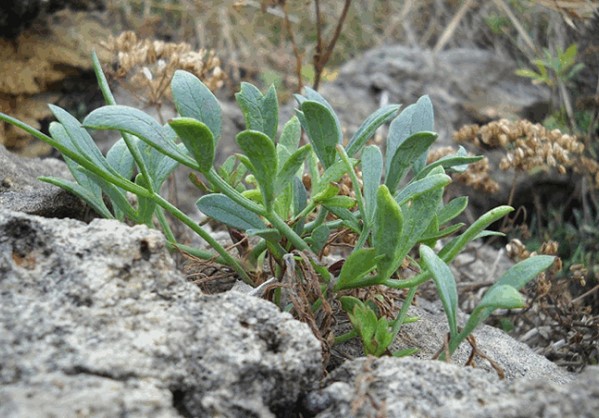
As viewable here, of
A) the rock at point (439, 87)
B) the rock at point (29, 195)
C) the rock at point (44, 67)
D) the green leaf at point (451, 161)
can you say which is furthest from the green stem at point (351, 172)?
the rock at point (439, 87)

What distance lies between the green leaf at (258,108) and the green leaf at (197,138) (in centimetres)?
20

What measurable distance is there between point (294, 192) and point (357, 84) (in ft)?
8.16

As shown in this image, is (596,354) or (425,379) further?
(596,354)

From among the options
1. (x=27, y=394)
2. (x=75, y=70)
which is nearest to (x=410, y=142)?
(x=27, y=394)

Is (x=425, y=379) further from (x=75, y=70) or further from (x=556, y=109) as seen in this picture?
(x=556, y=109)

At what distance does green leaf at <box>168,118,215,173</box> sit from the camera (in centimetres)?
122

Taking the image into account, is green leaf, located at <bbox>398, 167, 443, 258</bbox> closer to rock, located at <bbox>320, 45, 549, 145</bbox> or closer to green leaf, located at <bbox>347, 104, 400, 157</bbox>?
green leaf, located at <bbox>347, 104, 400, 157</bbox>

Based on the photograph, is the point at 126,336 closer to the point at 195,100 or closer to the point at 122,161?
the point at 195,100

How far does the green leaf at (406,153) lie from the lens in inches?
54.8

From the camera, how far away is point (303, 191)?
1.60 metres

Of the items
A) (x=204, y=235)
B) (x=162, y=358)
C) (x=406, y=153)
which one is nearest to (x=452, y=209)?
(x=406, y=153)

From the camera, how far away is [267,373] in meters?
1.15

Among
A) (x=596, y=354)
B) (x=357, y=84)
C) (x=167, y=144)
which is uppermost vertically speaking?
(x=167, y=144)

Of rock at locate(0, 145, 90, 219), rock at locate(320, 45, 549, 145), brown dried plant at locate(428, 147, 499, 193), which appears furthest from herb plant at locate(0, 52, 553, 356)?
rock at locate(320, 45, 549, 145)
